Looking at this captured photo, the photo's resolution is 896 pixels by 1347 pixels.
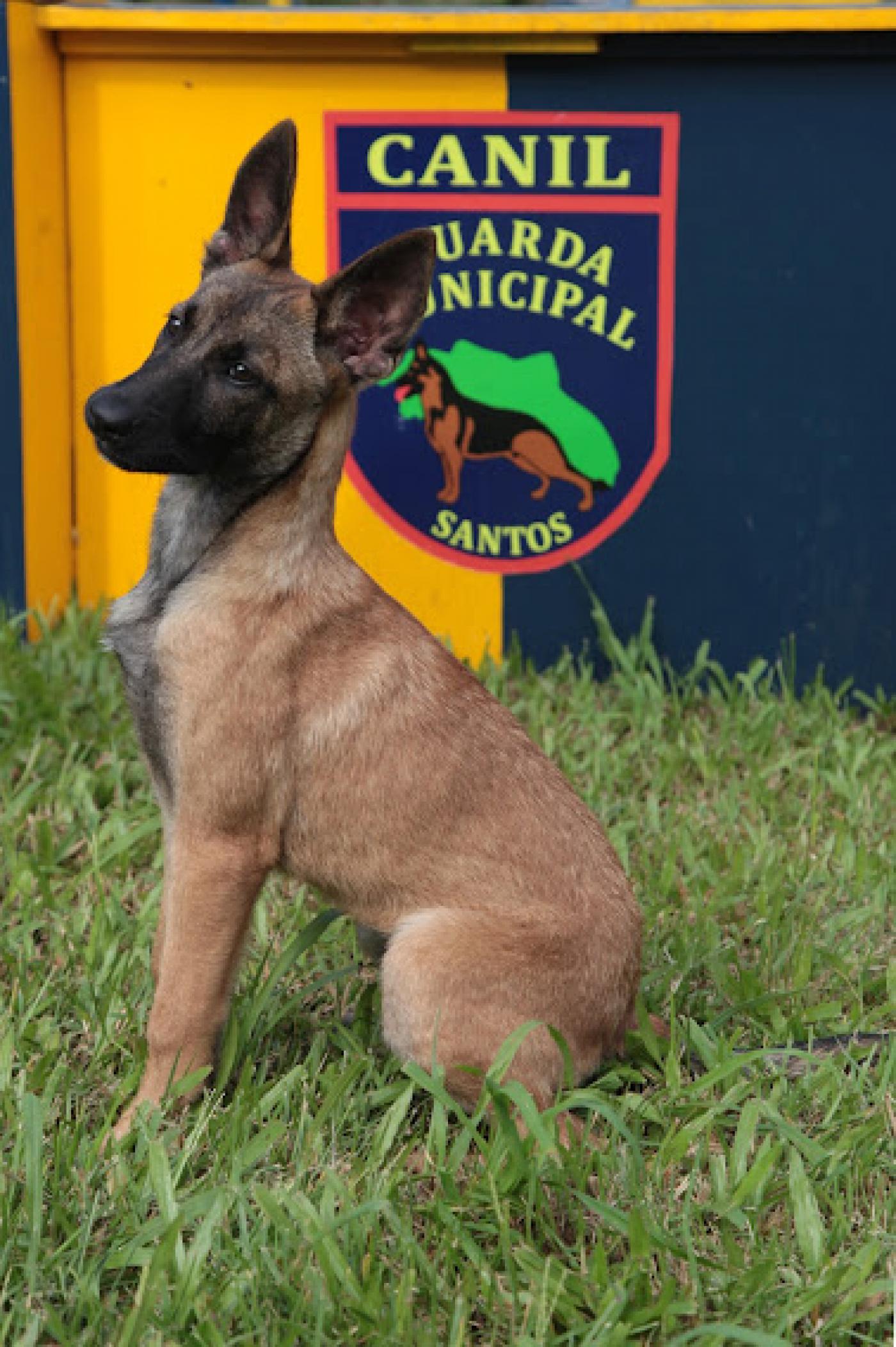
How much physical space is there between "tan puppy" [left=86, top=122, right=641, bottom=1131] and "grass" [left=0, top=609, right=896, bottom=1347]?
0.50 feet

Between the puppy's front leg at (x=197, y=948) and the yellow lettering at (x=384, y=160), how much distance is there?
8.21 ft

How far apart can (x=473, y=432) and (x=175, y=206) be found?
3.55ft

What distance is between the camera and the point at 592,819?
10.1 ft

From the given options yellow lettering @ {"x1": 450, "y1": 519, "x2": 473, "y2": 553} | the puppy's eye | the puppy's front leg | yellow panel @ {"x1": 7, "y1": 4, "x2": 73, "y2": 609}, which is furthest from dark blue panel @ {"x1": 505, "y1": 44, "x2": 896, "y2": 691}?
the puppy's front leg

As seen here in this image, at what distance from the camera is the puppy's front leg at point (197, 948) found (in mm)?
2854

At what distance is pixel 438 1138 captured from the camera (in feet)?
9.11

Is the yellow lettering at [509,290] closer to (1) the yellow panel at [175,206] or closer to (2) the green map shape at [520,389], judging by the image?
(2) the green map shape at [520,389]

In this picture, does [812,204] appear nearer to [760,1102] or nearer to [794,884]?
[794,884]

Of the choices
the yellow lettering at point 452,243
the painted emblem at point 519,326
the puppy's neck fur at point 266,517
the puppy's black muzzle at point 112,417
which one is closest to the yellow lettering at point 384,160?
the painted emblem at point 519,326

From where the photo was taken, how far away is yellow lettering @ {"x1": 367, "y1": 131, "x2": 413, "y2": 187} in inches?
186

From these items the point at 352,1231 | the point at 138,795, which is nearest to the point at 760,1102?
the point at 352,1231

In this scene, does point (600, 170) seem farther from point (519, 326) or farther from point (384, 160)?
point (384, 160)

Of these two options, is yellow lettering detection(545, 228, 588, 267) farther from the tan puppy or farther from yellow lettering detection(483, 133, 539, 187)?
the tan puppy

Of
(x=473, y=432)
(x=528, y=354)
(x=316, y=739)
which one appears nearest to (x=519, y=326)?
(x=528, y=354)
